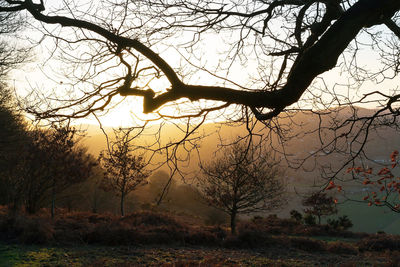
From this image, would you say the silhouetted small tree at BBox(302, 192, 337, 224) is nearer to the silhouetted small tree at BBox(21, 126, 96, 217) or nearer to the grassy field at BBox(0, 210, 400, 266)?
the grassy field at BBox(0, 210, 400, 266)

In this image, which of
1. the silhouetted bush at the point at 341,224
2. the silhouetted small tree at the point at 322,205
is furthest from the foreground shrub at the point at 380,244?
the silhouetted small tree at the point at 322,205

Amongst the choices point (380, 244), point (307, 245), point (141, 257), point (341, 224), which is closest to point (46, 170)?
point (141, 257)

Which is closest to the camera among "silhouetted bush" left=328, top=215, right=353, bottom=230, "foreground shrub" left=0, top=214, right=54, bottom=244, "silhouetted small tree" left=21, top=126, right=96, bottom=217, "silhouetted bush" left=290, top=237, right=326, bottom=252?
"foreground shrub" left=0, top=214, right=54, bottom=244

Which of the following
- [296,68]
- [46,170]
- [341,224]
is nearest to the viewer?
[296,68]

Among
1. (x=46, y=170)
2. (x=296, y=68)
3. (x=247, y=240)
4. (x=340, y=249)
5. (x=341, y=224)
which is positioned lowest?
(x=340, y=249)

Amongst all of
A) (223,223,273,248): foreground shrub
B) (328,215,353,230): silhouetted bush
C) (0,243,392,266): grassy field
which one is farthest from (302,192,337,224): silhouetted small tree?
(0,243,392,266): grassy field

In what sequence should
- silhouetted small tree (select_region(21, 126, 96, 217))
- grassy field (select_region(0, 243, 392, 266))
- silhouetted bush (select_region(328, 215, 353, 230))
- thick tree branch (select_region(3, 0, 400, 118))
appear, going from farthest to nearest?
1. silhouetted bush (select_region(328, 215, 353, 230))
2. silhouetted small tree (select_region(21, 126, 96, 217))
3. grassy field (select_region(0, 243, 392, 266))
4. thick tree branch (select_region(3, 0, 400, 118))

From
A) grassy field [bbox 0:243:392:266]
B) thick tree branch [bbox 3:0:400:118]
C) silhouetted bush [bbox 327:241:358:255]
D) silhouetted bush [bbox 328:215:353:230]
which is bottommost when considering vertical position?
silhouetted bush [bbox 327:241:358:255]

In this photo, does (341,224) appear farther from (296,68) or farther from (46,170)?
(296,68)

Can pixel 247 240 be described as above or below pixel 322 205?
below

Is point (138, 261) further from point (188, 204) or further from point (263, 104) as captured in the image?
→ point (188, 204)

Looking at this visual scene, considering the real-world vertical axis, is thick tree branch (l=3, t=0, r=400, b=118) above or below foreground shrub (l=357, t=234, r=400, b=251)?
above

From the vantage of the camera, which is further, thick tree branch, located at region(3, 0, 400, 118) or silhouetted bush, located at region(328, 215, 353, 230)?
silhouetted bush, located at region(328, 215, 353, 230)

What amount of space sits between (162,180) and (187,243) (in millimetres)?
30995
